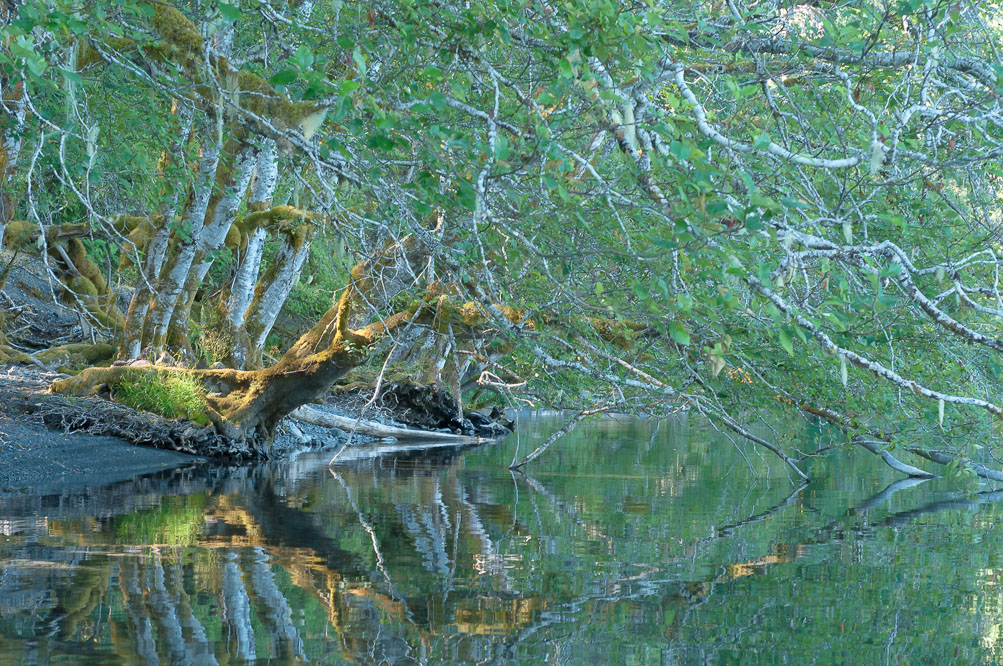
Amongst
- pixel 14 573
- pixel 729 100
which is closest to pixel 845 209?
pixel 729 100

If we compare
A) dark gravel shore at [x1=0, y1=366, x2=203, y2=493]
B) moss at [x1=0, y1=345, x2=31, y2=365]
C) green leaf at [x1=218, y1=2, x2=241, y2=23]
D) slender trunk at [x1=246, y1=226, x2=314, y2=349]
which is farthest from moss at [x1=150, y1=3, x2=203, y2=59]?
moss at [x1=0, y1=345, x2=31, y2=365]

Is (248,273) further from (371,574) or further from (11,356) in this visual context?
(371,574)

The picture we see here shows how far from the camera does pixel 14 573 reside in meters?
5.88

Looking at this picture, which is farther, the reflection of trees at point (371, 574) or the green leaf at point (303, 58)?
the green leaf at point (303, 58)

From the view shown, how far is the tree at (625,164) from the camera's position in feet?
18.2

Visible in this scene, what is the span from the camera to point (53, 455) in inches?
475

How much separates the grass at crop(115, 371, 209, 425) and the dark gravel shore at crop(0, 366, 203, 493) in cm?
55

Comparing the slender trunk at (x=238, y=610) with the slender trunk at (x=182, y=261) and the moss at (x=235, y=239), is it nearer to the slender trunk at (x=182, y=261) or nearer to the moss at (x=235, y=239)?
the slender trunk at (x=182, y=261)

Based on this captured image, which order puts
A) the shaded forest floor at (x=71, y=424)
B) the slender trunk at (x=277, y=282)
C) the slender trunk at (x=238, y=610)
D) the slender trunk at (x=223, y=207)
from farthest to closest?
the slender trunk at (x=277, y=282)
the slender trunk at (x=223, y=207)
the shaded forest floor at (x=71, y=424)
the slender trunk at (x=238, y=610)

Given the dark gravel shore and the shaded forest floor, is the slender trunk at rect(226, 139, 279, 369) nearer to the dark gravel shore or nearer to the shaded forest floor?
the shaded forest floor

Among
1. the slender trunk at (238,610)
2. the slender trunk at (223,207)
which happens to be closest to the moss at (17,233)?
the slender trunk at (223,207)

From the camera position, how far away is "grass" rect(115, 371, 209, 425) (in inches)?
553

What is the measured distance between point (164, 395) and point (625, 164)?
906 cm

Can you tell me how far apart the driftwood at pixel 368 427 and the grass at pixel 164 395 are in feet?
9.41
